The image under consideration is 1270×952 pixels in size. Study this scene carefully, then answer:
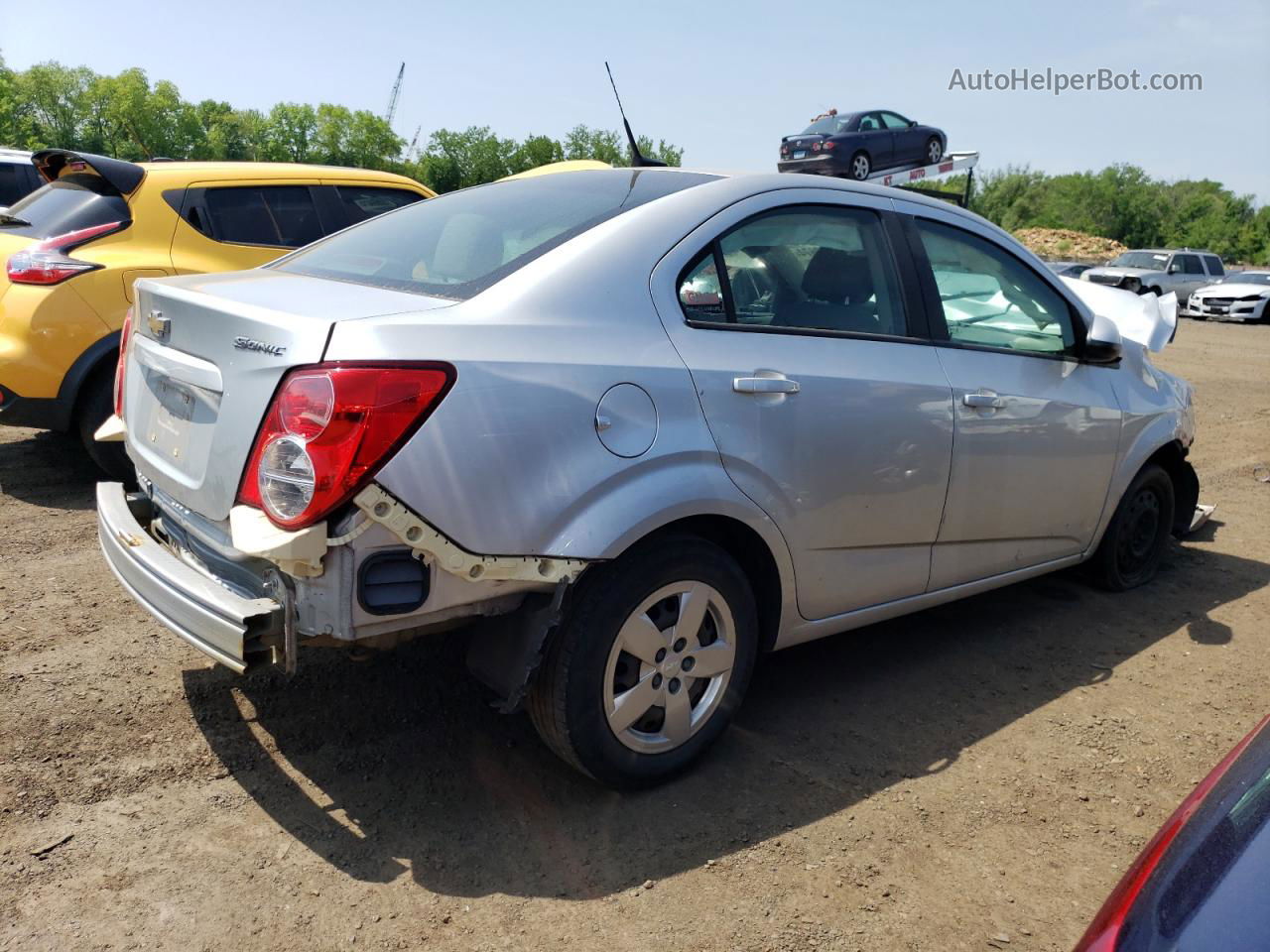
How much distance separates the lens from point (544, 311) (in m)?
2.65

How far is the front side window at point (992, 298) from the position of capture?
12.3 feet

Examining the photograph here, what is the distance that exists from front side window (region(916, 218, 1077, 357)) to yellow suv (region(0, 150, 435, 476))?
14.0 ft

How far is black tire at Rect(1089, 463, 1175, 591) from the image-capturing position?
471cm

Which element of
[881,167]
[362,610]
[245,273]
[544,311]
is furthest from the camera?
[881,167]

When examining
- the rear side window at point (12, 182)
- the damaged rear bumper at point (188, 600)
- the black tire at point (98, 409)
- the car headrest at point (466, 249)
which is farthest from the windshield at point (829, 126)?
the damaged rear bumper at point (188, 600)

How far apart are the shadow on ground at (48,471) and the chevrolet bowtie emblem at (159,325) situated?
293cm

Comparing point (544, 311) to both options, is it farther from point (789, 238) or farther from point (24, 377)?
point (24, 377)

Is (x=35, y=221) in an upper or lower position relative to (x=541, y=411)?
upper

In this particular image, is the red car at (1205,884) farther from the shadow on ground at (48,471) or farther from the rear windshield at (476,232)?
the shadow on ground at (48,471)

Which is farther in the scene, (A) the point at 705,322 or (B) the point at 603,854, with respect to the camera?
(A) the point at 705,322

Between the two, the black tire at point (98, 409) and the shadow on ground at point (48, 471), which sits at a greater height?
the black tire at point (98, 409)

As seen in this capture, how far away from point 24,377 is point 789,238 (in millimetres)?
4319

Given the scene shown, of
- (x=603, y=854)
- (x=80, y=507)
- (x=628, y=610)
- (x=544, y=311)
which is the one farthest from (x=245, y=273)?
(x=80, y=507)

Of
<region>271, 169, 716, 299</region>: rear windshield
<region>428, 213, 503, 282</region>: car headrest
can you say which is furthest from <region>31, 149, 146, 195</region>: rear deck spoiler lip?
<region>428, 213, 503, 282</region>: car headrest
